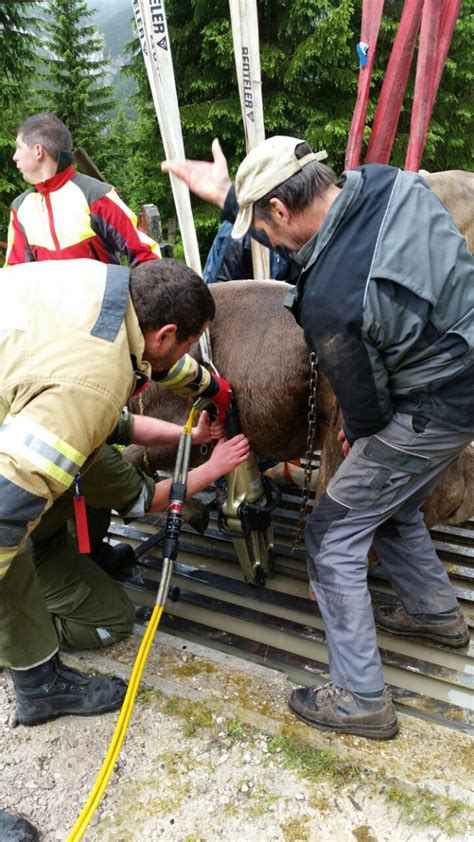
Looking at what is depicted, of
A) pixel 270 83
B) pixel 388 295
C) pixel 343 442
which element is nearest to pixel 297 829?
pixel 343 442

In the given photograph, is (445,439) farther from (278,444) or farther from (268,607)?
(268,607)

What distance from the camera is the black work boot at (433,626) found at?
2646 millimetres

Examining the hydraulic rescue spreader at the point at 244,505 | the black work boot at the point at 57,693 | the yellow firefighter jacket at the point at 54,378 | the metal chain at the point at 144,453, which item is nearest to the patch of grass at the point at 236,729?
the black work boot at the point at 57,693

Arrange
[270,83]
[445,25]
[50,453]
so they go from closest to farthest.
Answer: [50,453], [445,25], [270,83]

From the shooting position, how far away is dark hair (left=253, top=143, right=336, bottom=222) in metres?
1.95

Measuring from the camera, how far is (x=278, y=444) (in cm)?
303

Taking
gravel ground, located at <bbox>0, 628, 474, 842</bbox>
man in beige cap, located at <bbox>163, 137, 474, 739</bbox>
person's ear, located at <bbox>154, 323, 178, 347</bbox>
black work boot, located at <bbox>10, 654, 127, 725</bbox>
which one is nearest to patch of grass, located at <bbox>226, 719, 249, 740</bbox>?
gravel ground, located at <bbox>0, 628, 474, 842</bbox>

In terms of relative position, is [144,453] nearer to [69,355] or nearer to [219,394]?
[219,394]

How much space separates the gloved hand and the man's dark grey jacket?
841mm

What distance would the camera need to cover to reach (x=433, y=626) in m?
2.66

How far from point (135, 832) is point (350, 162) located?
4.76 metres

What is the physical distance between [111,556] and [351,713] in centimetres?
160

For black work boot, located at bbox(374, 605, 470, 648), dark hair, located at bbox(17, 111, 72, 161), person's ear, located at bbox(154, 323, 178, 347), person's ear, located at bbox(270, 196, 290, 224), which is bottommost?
black work boot, located at bbox(374, 605, 470, 648)

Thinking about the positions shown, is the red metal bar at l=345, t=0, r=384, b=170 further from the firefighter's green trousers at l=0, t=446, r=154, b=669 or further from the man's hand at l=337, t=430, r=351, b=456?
the firefighter's green trousers at l=0, t=446, r=154, b=669
